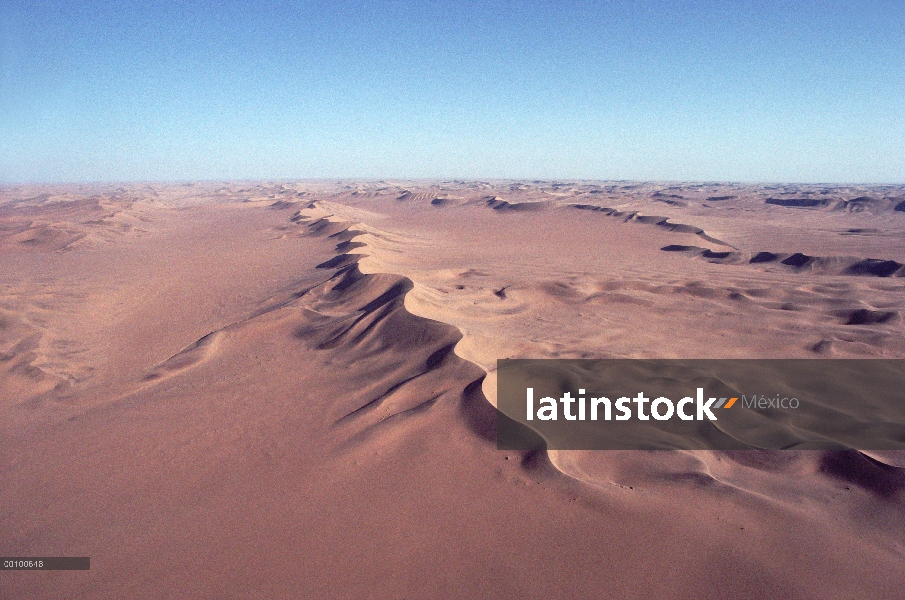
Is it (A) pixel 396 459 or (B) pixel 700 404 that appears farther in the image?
(B) pixel 700 404

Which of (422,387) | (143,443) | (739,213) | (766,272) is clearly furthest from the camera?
(739,213)

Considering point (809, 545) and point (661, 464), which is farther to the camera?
point (661, 464)

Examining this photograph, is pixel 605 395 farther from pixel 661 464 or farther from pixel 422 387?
pixel 422 387

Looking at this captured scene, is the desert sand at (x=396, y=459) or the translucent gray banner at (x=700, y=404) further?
the translucent gray banner at (x=700, y=404)

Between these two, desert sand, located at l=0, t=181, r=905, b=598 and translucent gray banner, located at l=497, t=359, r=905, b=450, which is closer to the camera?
desert sand, located at l=0, t=181, r=905, b=598

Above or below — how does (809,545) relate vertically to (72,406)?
above

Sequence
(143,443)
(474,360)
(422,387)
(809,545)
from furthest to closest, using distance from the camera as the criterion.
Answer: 1. (474,360)
2. (422,387)
3. (143,443)
4. (809,545)

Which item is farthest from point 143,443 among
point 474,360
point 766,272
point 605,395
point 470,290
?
point 766,272

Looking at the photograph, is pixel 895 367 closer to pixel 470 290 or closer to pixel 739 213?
pixel 470 290
